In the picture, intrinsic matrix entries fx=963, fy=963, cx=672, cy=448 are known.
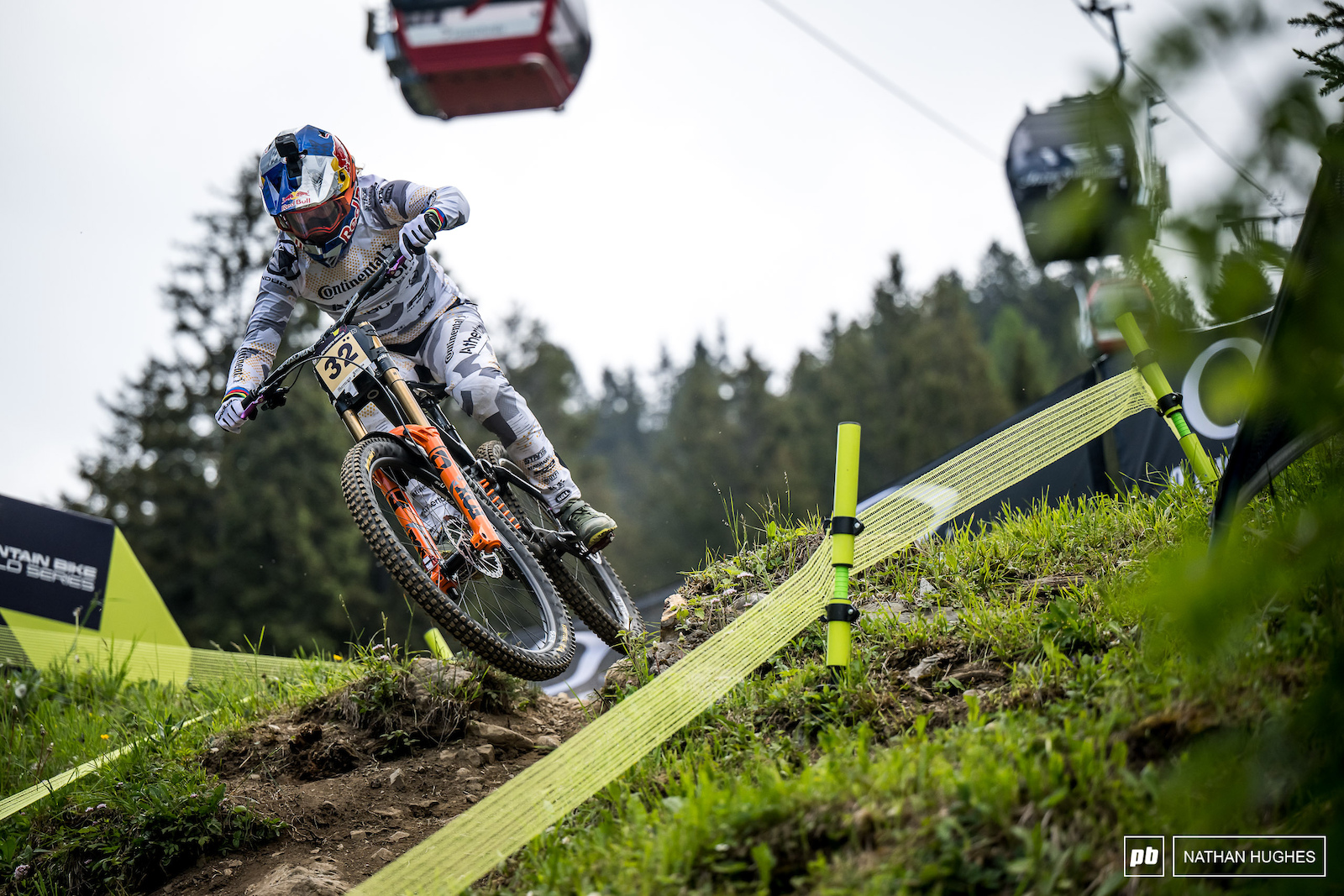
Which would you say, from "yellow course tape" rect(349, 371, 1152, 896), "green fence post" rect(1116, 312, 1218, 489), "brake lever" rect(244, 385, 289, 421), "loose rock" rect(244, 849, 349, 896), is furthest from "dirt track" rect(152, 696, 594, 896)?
"green fence post" rect(1116, 312, 1218, 489)

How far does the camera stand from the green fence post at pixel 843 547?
10.4ft

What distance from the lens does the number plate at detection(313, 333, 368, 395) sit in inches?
173

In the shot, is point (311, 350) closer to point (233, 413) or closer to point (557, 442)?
point (233, 413)

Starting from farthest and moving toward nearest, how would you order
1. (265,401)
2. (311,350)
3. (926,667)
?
(265,401) < (311,350) < (926,667)

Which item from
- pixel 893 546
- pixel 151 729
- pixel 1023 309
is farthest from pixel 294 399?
pixel 1023 309

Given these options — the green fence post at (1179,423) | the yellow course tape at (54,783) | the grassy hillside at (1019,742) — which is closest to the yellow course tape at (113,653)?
the yellow course tape at (54,783)

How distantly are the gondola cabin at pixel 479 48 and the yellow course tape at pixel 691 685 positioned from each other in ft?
6.81

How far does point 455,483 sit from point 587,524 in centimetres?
85

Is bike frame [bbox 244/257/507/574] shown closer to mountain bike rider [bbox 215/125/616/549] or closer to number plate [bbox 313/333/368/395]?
number plate [bbox 313/333/368/395]

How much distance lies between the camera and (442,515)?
4.41 meters

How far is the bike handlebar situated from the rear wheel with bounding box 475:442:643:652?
960 mm

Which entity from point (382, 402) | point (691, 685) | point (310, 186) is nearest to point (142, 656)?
point (382, 402)

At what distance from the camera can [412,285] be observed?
4.85m

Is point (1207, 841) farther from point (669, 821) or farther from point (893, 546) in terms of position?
point (893, 546)
